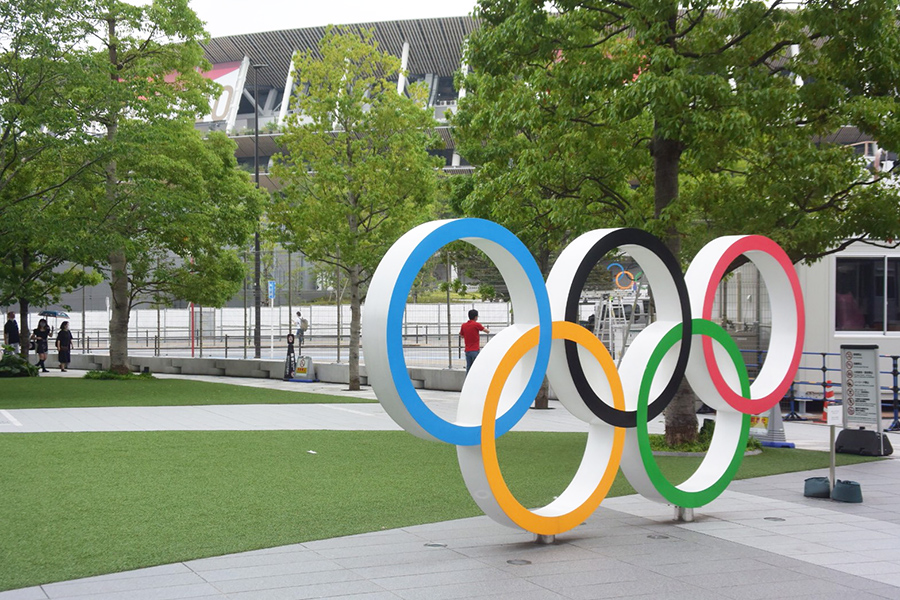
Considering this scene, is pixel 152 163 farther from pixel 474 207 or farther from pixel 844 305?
pixel 844 305

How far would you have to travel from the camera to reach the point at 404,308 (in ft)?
22.2

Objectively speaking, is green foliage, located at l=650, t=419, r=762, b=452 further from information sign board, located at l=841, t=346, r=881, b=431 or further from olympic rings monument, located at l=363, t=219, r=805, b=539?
olympic rings monument, located at l=363, t=219, r=805, b=539

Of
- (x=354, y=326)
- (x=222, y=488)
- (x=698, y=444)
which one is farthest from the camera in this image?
(x=354, y=326)

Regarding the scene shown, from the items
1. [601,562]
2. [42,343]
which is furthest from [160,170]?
[601,562]

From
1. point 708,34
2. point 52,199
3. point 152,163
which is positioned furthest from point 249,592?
point 152,163

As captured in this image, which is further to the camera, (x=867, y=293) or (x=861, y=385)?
(x=867, y=293)

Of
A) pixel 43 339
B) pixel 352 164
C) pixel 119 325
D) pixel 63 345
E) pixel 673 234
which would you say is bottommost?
pixel 63 345

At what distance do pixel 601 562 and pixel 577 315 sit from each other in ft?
6.61

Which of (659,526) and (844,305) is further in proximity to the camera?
(844,305)

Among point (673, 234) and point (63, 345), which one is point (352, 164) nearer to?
point (673, 234)

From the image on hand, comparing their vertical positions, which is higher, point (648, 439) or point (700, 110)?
point (700, 110)

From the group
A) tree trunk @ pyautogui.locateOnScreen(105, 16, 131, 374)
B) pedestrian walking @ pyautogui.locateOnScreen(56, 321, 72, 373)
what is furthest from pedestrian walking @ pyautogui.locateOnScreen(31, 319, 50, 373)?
tree trunk @ pyautogui.locateOnScreen(105, 16, 131, 374)

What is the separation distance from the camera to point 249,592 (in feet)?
18.5

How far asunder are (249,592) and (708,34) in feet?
30.9
